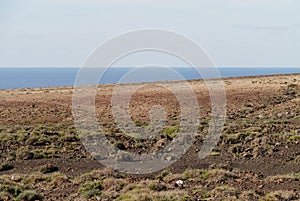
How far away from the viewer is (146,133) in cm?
2398

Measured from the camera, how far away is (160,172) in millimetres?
16219

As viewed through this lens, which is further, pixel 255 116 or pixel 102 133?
pixel 255 116

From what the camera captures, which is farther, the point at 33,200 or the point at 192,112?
the point at 192,112

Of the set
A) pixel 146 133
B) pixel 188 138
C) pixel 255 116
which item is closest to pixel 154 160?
pixel 188 138

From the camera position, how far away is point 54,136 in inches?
898

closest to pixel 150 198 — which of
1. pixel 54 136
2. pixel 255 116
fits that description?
pixel 54 136

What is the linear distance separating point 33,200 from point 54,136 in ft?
32.5

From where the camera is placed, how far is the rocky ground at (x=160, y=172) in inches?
529

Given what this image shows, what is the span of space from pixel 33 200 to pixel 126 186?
2.63m

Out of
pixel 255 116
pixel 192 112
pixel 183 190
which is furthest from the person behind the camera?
pixel 192 112

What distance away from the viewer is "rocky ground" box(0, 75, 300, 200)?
1343cm

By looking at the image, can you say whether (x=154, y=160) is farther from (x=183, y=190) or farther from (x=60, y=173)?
(x=183, y=190)

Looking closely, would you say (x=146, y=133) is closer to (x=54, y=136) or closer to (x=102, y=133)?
(x=102, y=133)

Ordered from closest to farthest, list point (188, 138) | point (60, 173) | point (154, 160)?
point (60, 173) → point (154, 160) → point (188, 138)
